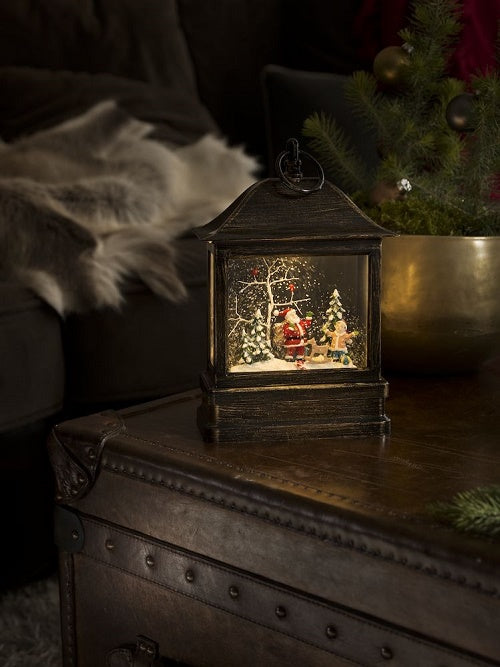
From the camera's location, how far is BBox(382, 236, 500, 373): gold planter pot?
106 cm

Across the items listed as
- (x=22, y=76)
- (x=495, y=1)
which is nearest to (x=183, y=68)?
(x=22, y=76)

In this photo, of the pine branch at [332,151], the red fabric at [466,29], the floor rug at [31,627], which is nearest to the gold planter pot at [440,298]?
the pine branch at [332,151]

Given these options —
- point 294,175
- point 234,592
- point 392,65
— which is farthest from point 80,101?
point 234,592

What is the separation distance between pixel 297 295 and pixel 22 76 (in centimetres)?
112

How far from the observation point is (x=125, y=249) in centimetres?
140

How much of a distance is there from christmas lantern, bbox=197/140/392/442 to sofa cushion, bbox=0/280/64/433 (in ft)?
1.42

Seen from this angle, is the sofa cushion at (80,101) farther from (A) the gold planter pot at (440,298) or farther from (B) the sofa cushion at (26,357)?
(A) the gold planter pot at (440,298)

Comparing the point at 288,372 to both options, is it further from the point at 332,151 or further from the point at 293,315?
the point at 332,151

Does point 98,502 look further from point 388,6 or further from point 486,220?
point 388,6

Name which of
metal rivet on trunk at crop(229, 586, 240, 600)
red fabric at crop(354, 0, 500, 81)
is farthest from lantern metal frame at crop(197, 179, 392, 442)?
red fabric at crop(354, 0, 500, 81)

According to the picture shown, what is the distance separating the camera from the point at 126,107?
71.2 inches

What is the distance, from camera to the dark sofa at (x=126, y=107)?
50.7 inches

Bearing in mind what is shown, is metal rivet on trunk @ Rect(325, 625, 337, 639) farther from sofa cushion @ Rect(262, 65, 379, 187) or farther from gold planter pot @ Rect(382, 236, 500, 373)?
sofa cushion @ Rect(262, 65, 379, 187)

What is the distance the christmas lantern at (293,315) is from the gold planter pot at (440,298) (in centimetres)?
21
